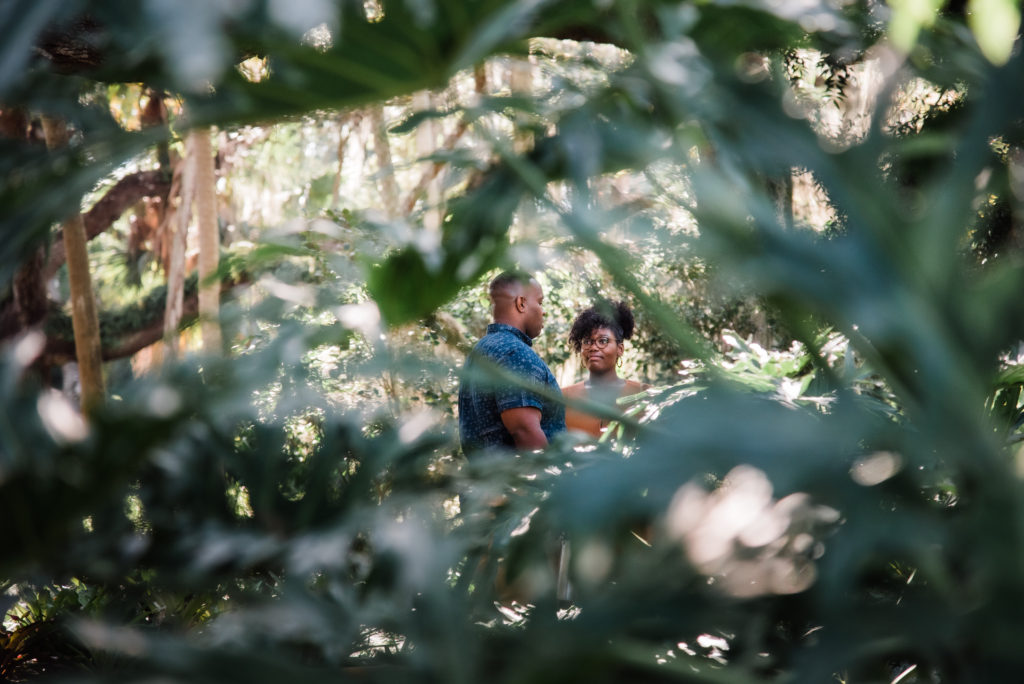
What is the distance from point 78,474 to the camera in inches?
22.3

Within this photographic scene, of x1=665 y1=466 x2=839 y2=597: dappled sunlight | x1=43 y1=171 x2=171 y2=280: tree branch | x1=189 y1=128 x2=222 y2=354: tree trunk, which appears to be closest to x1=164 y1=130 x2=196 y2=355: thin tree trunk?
x1=189 y1=128 x2=222 y2=354: tree trunk

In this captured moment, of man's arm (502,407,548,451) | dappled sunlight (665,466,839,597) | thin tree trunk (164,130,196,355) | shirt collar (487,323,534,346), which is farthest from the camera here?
thin tree trunk (164,130,196,355)

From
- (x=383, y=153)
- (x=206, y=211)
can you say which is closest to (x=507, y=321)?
(x=206, y=211)

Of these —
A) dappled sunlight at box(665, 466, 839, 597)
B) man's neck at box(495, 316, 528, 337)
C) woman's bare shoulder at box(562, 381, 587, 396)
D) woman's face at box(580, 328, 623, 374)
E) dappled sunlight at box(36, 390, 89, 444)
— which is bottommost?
woman's bare shoulder at box(562, 381, 587, 396)

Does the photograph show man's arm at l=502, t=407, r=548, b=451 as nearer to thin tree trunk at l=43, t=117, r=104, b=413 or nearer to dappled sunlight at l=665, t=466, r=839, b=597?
dappled sunlight at l=665, t=466, r=839, b=597

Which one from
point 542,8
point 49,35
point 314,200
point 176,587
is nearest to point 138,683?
point 176,587

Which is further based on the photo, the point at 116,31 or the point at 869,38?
the point at 869,38

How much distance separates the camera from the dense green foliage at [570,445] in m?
0.46

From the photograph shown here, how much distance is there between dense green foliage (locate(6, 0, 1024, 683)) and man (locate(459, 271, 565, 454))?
40.5 inches

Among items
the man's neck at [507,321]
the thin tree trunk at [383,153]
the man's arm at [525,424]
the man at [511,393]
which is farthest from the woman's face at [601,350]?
the thin tree trunk at [383,153]

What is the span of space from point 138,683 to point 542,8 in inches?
26.9

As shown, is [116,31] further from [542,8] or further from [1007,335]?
[1007,335]

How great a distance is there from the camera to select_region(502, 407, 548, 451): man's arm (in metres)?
2.08

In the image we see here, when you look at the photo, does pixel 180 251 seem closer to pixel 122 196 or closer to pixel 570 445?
pixel 122 196
